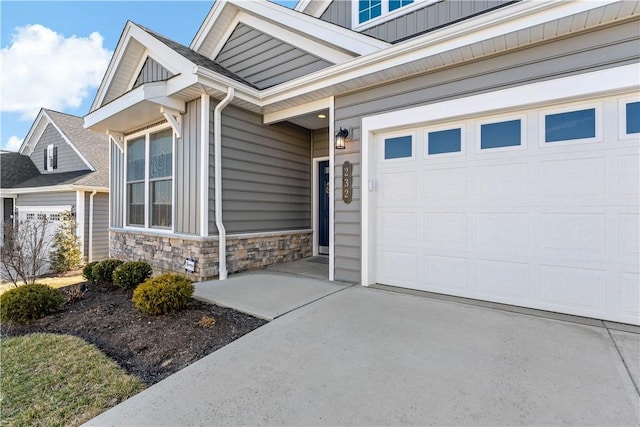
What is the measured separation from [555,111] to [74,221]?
12.9 m

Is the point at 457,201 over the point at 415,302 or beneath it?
over

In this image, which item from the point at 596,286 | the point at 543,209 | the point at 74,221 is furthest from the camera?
the point at 74,221

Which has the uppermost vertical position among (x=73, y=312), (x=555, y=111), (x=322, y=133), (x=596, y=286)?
(x=322, y=133)

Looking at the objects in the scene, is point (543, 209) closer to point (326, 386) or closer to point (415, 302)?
point (415, 302)

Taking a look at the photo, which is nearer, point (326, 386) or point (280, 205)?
point (326, 386)

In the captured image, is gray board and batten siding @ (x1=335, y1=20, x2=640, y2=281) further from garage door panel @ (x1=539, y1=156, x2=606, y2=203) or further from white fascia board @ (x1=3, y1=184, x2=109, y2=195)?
white fascia board @ (x1=3, y1=184, x2=109, y2=195)

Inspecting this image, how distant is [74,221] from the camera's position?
10.2 metres

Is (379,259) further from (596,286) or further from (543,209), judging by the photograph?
(596,286)

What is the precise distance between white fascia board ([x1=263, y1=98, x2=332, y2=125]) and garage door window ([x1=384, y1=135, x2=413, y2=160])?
50.7 inches

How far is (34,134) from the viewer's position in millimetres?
14055

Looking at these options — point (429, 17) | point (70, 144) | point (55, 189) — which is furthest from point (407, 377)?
point (70, 144)

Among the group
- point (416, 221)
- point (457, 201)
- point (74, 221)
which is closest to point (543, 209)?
point (457, 201)

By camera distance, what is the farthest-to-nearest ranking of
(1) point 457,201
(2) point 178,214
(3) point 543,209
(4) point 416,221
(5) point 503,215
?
(2) point 178,214 < (4) point 416,221 < (1) point 457,201 < (5) point 503,215 < (3) point 543,209

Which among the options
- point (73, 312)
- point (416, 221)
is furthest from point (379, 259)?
point (73, 312)
